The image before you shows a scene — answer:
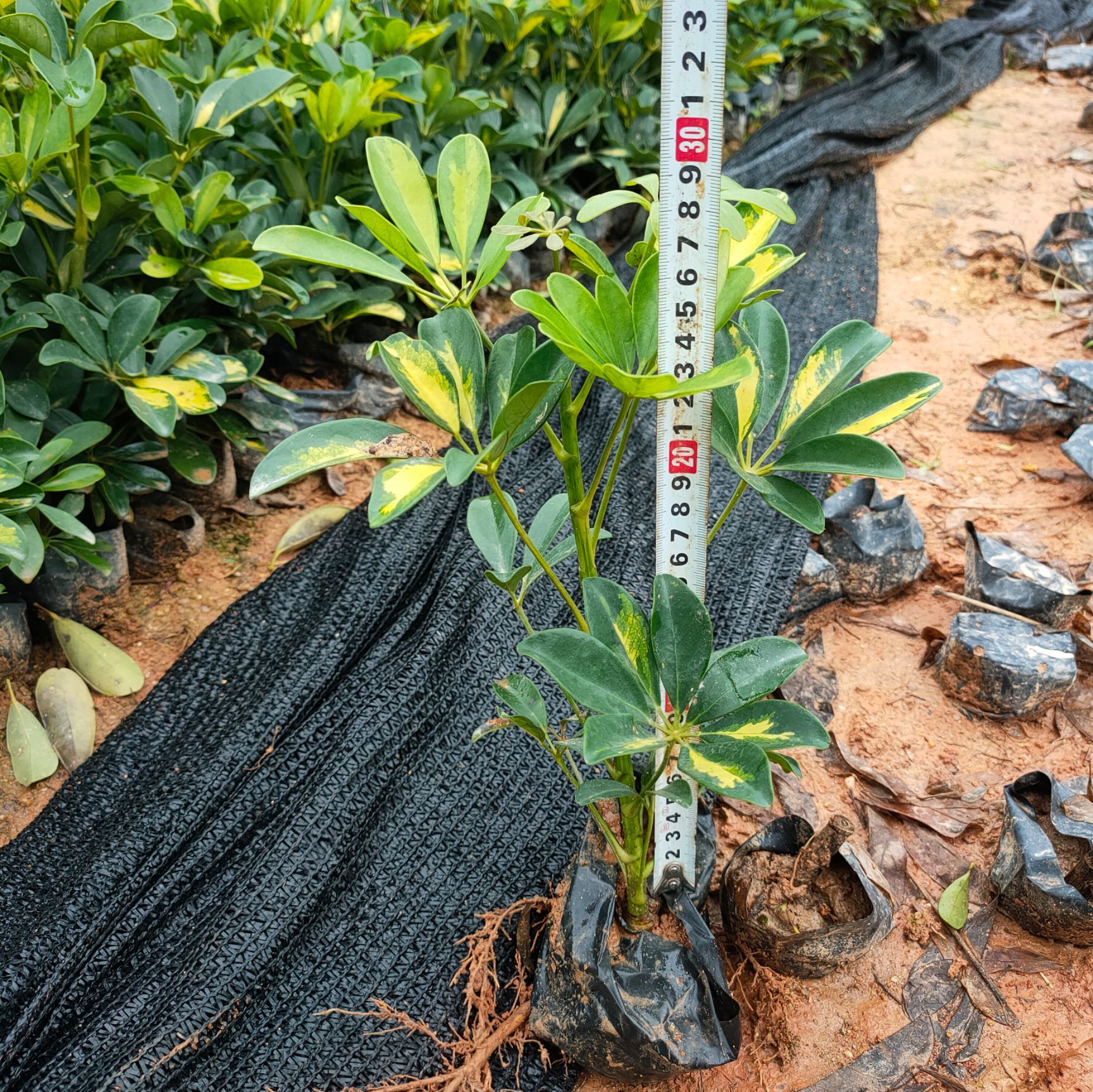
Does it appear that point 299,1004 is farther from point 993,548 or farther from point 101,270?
point 993,548

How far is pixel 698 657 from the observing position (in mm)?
808

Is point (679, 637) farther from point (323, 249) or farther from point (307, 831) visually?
point (307, 831)

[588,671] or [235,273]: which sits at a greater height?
[235,273]

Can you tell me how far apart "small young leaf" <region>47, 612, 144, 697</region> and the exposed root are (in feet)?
2.37

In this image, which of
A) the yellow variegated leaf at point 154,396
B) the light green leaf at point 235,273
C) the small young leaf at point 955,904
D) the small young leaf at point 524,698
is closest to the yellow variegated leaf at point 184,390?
the yellow variegated leaf at point 154,396

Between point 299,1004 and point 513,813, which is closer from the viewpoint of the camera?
point 299,1004

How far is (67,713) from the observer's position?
150 centimetres

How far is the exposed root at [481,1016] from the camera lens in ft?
3.54

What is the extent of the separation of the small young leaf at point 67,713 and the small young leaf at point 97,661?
0.03m

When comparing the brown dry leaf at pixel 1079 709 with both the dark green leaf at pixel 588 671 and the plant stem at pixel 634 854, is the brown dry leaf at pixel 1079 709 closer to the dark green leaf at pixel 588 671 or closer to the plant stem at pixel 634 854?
the plant stem at pixel 634 854

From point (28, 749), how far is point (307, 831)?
20.8 inches

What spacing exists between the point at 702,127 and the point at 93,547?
51.4 inches

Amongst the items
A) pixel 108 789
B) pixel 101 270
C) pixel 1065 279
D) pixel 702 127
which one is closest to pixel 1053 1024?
pixel 702 127

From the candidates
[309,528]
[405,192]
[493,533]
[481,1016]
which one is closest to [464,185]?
[405,192]
